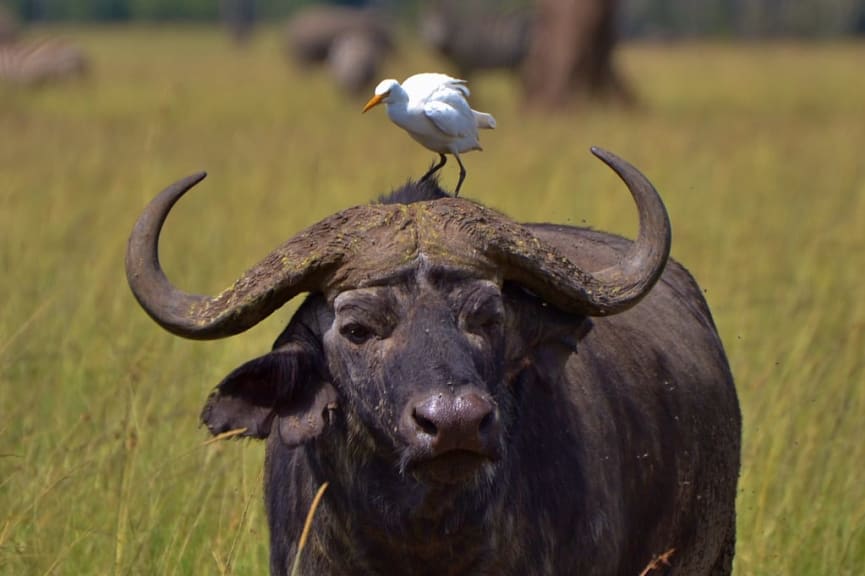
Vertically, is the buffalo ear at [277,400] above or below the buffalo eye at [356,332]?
below

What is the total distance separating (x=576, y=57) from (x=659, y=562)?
16524mm

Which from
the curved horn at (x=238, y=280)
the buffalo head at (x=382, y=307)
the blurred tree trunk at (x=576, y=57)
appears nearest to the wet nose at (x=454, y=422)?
the buffalo head at (x=382, y=307)

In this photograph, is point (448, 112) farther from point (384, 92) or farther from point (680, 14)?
point (680, 14)

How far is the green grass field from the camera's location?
5168 mm

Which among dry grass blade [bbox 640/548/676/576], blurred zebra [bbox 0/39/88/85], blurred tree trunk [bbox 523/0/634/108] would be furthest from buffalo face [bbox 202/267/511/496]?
blurred tree trunk [bbox 523/0/634/108]

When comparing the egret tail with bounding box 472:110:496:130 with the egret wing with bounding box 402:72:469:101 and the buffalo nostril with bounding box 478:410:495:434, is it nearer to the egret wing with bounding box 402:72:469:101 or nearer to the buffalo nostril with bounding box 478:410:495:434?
the egret wing with bounding box 402:72:469:101

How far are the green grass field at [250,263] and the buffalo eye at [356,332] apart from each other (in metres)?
0.68

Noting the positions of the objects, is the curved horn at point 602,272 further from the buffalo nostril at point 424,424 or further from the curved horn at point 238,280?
the buffalo nostril at point 424,424

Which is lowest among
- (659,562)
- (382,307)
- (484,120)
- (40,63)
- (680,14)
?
(680,14)

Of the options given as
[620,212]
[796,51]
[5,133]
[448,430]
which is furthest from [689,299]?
[796,51]

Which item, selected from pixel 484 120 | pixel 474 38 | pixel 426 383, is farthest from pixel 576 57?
pixel 426 383

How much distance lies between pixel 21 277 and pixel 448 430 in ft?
16.2

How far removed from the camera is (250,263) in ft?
29.5

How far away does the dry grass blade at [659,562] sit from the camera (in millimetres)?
4219
